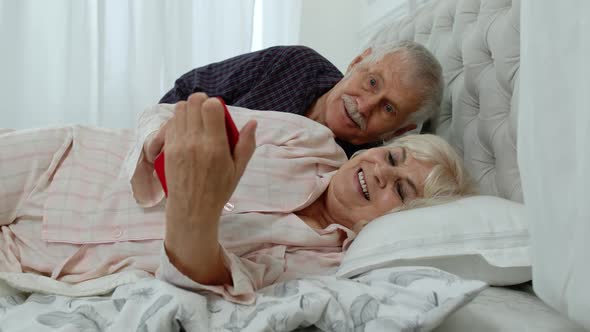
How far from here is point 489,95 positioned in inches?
46.7

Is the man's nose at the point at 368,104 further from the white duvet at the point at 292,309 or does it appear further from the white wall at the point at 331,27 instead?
the white wall at the point at 331,27

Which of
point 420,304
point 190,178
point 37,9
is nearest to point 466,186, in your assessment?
point 420,304

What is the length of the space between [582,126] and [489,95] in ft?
2.38

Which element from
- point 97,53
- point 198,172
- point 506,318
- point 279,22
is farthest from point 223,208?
point 279,22

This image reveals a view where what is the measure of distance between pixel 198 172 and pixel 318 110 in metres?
0.97

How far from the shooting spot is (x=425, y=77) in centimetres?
141

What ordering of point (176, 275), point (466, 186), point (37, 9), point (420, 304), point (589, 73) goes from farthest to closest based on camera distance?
point (37, 9) → point (466, 186) → point (176, 275) → point (420, 304) → point (589, 73)

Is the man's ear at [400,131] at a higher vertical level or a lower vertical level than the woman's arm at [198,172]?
lower

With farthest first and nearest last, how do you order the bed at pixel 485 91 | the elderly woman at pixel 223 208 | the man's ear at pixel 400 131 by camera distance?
the man's ear at pixel 400 131 < the bed at pixel 485 91 < the elderly woman at pixel 223 208

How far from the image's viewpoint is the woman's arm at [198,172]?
2.23ft

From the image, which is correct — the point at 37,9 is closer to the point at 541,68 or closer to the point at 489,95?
the point at 489,95

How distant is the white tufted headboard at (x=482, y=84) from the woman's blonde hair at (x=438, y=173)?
79mm

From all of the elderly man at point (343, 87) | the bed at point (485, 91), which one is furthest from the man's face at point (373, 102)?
the bed at point (485, 91)

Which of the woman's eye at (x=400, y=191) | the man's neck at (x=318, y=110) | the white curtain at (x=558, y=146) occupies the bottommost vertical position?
the woman's eye at (x=400, y=191)
